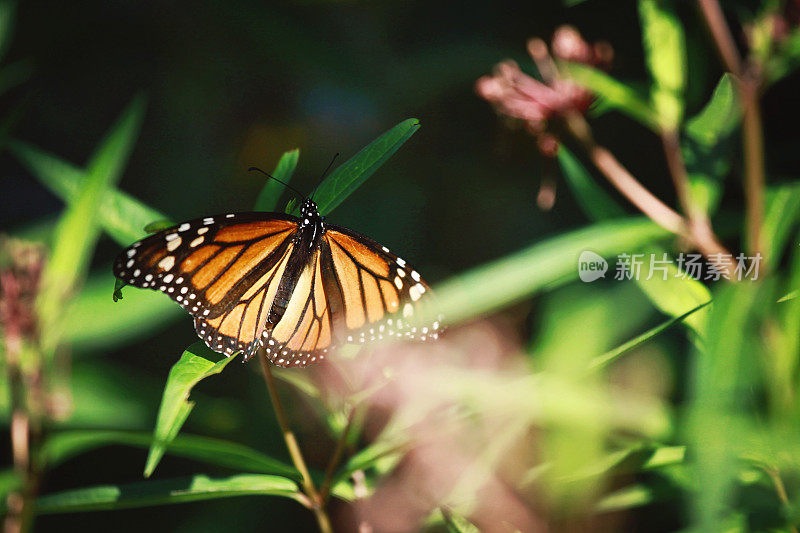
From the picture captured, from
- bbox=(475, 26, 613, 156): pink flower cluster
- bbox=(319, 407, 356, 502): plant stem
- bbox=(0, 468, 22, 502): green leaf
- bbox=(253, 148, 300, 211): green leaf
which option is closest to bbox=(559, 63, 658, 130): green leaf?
bbox=(475, 26, 613, 156): pink flower cluster

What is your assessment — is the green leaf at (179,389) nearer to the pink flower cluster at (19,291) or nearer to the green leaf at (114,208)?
the green leaf at (114,208)

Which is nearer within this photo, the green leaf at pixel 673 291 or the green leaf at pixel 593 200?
the green leaf at pixel 673 291

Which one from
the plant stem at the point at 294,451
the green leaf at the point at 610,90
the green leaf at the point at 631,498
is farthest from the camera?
the green leaf at the point at 610,90

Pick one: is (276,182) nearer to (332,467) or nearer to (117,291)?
(117,291)

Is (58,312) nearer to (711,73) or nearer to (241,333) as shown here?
(241,333)

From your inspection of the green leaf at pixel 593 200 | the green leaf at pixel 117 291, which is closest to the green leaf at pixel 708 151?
the green leaf at pixel 593 200

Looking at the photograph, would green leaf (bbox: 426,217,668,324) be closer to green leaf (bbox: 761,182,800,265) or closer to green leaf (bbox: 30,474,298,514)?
green leaf (bbox: 761,182,800,265)
